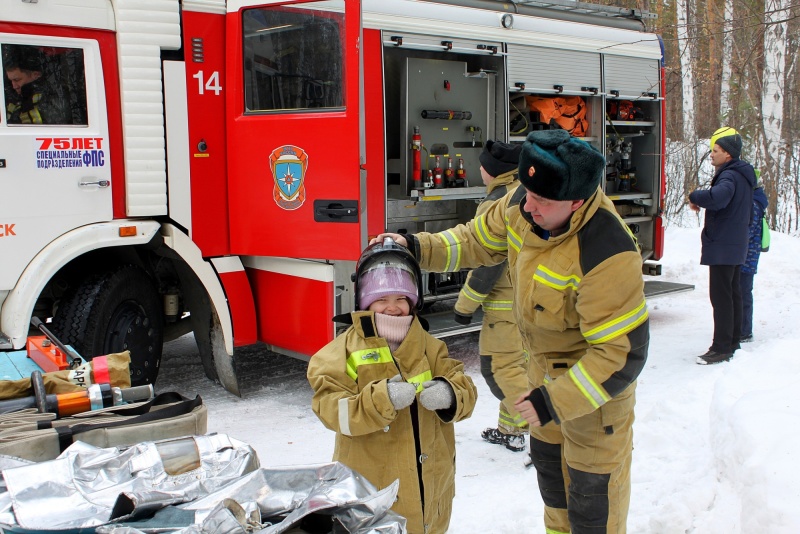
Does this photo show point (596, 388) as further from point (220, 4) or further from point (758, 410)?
point (220, 4)

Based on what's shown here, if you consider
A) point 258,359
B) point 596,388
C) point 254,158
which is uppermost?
point 254,158

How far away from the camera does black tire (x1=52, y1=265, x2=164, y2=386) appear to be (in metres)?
5.41

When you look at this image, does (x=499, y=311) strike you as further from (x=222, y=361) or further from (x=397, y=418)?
(x=397, y=418)

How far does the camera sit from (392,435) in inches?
112

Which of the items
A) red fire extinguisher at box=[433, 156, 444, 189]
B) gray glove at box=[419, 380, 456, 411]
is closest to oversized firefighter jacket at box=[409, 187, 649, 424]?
gray glove at box=[419, 380, 456, 411]

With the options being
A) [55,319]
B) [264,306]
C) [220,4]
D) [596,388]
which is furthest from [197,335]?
[596,388]

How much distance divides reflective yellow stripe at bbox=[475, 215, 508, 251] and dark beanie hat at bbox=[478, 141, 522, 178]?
1.46 metres

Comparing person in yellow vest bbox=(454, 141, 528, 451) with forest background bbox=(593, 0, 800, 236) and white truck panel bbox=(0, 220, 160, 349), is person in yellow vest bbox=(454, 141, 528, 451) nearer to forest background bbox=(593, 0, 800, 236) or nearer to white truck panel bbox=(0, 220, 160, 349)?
white truck panel bbox=(0, 220, 160, 349)

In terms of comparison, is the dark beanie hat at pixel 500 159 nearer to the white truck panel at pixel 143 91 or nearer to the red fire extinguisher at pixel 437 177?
the red fire extinguisher at pixel 437 177

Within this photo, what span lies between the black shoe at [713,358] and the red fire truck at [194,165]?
226 cm

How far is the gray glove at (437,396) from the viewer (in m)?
2.72

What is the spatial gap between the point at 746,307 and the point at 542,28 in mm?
3217

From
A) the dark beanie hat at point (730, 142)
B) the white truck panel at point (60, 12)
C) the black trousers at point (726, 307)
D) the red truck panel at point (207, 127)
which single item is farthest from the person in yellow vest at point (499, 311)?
the dark beanie hat at point (730, 142)

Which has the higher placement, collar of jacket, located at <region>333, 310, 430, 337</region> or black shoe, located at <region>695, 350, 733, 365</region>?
collar of jacket, located at <region>333, 310, 430, 337</region>
